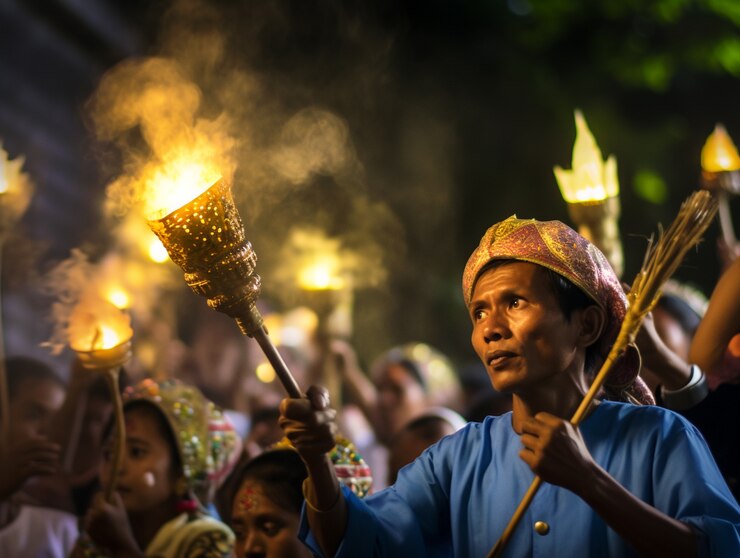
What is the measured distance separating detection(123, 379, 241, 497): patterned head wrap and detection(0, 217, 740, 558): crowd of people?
0.01 metres

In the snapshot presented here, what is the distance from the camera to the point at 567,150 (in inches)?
566

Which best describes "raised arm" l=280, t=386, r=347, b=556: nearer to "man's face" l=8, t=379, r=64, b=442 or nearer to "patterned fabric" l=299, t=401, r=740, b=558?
"patterned fabric" l=299, t=401, r=740, b=558

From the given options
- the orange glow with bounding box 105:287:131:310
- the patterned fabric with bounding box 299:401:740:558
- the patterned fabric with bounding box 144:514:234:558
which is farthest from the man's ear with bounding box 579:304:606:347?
the orange glow with bounding box 105:287:131:310

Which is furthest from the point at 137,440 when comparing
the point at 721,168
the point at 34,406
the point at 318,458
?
the point at 721,168

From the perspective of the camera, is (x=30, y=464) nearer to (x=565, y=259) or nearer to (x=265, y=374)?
(x=565, y=259)

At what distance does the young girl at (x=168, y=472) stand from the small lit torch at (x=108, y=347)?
19 cm

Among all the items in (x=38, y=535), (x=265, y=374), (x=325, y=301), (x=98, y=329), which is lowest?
(x=38, y=535)

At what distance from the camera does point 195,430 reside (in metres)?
5.15

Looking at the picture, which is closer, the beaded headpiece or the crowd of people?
the crowd of people

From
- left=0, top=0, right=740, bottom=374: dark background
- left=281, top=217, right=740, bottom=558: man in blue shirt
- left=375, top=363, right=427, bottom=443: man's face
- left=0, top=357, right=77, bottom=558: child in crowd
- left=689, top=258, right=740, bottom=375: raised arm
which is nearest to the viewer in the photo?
left=281, top=217, right=740, bottom=558: man in blue shirt

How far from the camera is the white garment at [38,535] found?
18.4 ft

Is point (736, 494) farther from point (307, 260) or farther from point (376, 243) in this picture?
point (376, 243)

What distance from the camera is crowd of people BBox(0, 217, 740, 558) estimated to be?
9.14 feet

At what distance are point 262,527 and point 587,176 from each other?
76.3 inches
